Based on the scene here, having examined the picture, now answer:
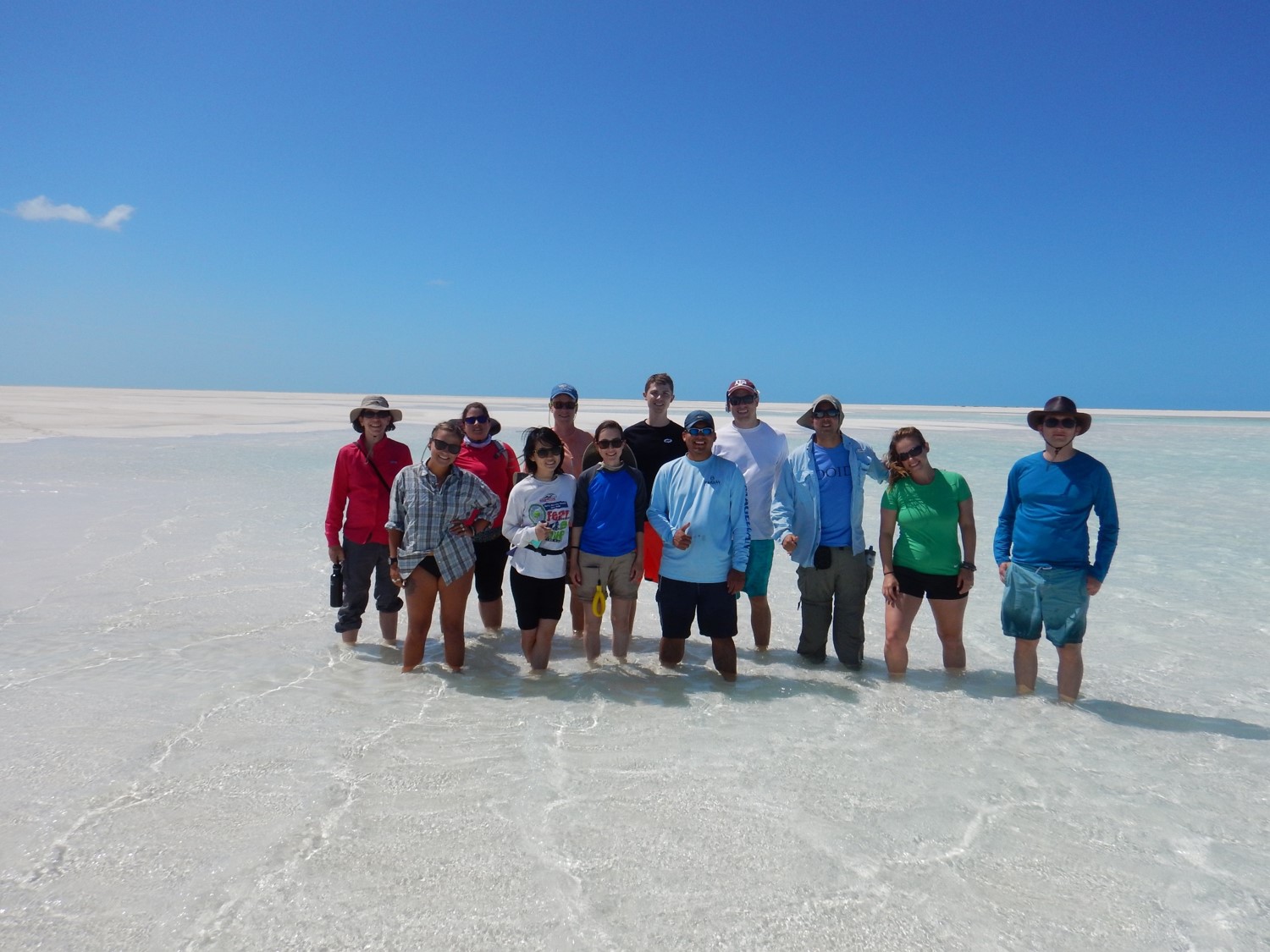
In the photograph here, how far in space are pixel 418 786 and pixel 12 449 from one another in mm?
17996

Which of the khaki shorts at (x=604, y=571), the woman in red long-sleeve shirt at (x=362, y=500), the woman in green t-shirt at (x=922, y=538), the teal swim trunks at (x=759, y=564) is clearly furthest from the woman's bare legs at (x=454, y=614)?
the woman in green t-shirt at (x=922, y=538)

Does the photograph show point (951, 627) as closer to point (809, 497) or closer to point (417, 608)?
point (809, 497)

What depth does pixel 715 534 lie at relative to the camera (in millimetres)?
4324

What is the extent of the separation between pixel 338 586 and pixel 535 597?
4.73ft

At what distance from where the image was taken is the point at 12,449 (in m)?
16.0

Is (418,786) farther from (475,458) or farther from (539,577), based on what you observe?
(475,458)

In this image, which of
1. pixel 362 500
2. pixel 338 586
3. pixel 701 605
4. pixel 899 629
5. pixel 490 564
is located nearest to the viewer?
pixel 701 605

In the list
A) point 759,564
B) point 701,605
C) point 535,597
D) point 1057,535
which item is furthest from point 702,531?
point 1057,535

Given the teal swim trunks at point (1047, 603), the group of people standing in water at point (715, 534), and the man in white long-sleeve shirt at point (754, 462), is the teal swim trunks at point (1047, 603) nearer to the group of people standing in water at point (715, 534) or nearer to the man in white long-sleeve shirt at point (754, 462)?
the group of people standing in water at point (715, 534)

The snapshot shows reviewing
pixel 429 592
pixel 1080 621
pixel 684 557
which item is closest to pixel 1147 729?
pixel 1080 621

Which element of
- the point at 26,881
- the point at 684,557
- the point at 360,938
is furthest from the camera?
the point at 684,557

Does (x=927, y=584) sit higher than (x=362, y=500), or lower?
lower

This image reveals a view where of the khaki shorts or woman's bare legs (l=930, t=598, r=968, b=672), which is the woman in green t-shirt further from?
the khaki shorts

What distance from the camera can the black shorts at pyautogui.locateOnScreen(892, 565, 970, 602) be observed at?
4336 millimetres
